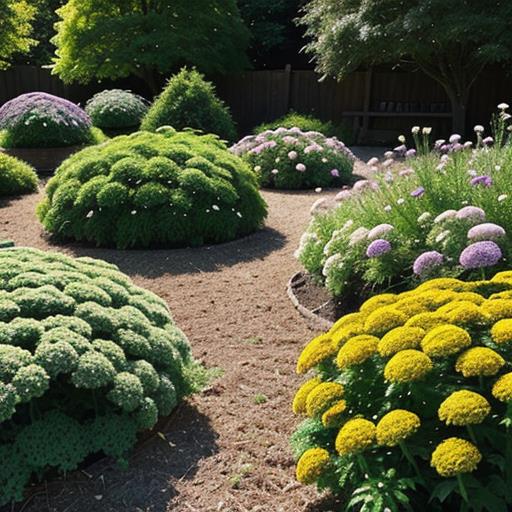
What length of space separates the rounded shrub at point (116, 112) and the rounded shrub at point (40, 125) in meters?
1.95

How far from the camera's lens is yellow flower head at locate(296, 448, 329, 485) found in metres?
2.52

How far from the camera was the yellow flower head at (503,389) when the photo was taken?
224 centimetres

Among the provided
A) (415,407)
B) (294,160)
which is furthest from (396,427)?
(294,160)

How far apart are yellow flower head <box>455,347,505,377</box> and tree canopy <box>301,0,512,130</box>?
12702 mm

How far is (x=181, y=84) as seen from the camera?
43.0ft

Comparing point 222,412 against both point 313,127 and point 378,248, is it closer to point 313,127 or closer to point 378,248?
point 378,248

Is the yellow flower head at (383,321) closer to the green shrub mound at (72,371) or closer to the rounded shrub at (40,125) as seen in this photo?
the green shrub mound at (72,371)

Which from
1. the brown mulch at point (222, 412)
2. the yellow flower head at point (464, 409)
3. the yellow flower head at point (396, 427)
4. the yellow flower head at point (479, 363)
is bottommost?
the brown mulch at point (222, 412)

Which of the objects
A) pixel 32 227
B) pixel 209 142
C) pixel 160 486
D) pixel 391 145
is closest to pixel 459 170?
pixel 160 486

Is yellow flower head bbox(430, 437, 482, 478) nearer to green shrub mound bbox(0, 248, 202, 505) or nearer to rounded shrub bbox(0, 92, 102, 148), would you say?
green shrub mound bbox(0, 248, 202, 505)

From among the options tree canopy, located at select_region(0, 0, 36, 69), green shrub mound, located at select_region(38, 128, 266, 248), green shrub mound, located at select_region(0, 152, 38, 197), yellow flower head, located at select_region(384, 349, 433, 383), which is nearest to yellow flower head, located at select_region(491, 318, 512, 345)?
yellow flower head, located at select_region(384, 349, 433, 383)

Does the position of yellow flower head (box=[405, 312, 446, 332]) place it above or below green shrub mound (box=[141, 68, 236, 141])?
below

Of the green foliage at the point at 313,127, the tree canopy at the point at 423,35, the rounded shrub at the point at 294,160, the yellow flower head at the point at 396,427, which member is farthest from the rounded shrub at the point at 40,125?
the yellow flower head at the point at 396,427

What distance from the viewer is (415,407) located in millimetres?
2539
